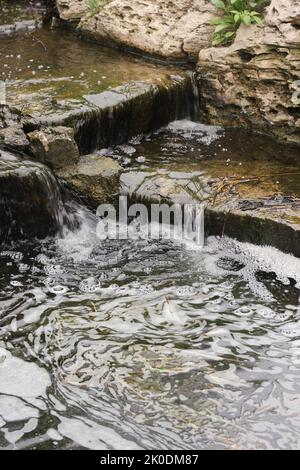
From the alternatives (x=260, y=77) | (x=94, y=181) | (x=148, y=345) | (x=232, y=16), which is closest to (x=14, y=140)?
(x=94, y=181)

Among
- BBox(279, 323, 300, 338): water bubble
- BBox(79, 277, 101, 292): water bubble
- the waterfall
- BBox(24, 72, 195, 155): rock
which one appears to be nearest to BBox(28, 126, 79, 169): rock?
BBox(24, 72, 195, 155): rock

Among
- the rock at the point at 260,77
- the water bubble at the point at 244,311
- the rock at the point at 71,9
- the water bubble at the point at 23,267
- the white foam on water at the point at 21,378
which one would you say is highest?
the rock at the point at 71,9

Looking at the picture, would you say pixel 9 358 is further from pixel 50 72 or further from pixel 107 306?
pixel 50 72

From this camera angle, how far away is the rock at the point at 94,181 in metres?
7.32

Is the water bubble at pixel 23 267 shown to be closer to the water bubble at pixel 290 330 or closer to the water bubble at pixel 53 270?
the water bubble at pixel 53 270

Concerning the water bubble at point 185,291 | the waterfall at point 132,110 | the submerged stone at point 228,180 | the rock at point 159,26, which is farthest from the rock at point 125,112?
the water bubble at point 185,291

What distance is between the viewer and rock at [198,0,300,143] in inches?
332

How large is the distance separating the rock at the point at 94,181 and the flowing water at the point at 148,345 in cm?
54

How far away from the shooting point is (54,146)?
286 inches

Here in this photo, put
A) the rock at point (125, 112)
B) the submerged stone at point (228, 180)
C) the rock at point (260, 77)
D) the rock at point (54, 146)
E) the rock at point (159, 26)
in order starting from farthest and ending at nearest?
the rock at point (159, 26)
the rock at point (260, 77)
the rock at point (125, 112)
the rock at point (54, 146)
the submerged stone at point (228, 180)

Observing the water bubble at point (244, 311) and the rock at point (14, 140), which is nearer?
the water bubble at point (244, 311)

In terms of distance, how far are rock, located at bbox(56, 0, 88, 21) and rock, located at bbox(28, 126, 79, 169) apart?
4255 millimetres

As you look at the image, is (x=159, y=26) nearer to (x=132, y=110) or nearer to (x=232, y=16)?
(x=232, y=16)

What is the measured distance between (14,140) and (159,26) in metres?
3.59
